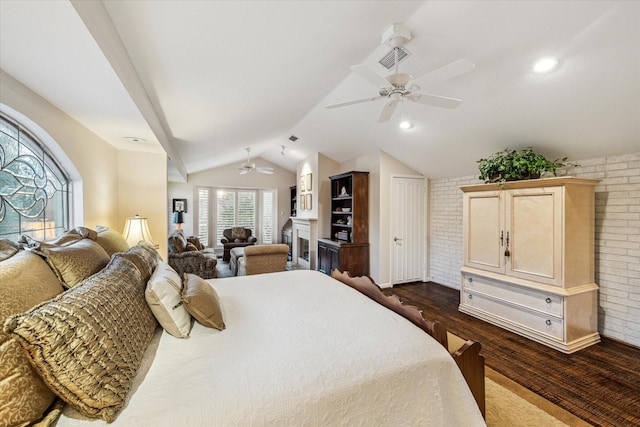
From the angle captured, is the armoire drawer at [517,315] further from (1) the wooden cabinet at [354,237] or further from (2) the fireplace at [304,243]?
(2) the fireplace at [304,243]

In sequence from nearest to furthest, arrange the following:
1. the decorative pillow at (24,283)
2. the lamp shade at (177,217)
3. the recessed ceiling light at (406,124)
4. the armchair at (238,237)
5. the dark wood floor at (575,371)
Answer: the decorative pillow at (24,283)
the dark wood floor at (575,371)
the recessed ceiling light at (406,124)
the lamp shade at (177,217)
the armchair at (238,237)

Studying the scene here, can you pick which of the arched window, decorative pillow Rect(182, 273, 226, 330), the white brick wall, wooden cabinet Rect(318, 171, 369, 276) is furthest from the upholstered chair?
the white brick wall

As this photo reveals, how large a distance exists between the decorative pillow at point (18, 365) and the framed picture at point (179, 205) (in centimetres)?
698

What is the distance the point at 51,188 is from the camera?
88.3 inches

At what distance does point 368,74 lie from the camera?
1939mm

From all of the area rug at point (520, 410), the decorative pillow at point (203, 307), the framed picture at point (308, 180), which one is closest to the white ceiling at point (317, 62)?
the decorative pillow at point (203, 307)

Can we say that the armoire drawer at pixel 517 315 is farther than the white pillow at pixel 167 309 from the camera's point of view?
Yes

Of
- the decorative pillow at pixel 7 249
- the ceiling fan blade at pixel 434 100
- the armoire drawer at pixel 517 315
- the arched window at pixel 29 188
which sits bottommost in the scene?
the armoire drawer at pixel 517 315

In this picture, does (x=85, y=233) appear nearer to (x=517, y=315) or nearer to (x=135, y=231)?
(x=135, y=231)

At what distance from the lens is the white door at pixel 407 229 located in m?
4.96

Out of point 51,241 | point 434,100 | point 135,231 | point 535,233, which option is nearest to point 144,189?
point 135,231

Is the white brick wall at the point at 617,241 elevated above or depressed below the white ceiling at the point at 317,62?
below

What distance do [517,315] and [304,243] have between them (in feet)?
16.0

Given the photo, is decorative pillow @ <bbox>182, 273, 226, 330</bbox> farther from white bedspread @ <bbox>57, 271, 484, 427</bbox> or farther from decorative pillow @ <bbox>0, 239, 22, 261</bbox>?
decorative pillow @ <bbox>0, 239, 22, 261</bbox>
